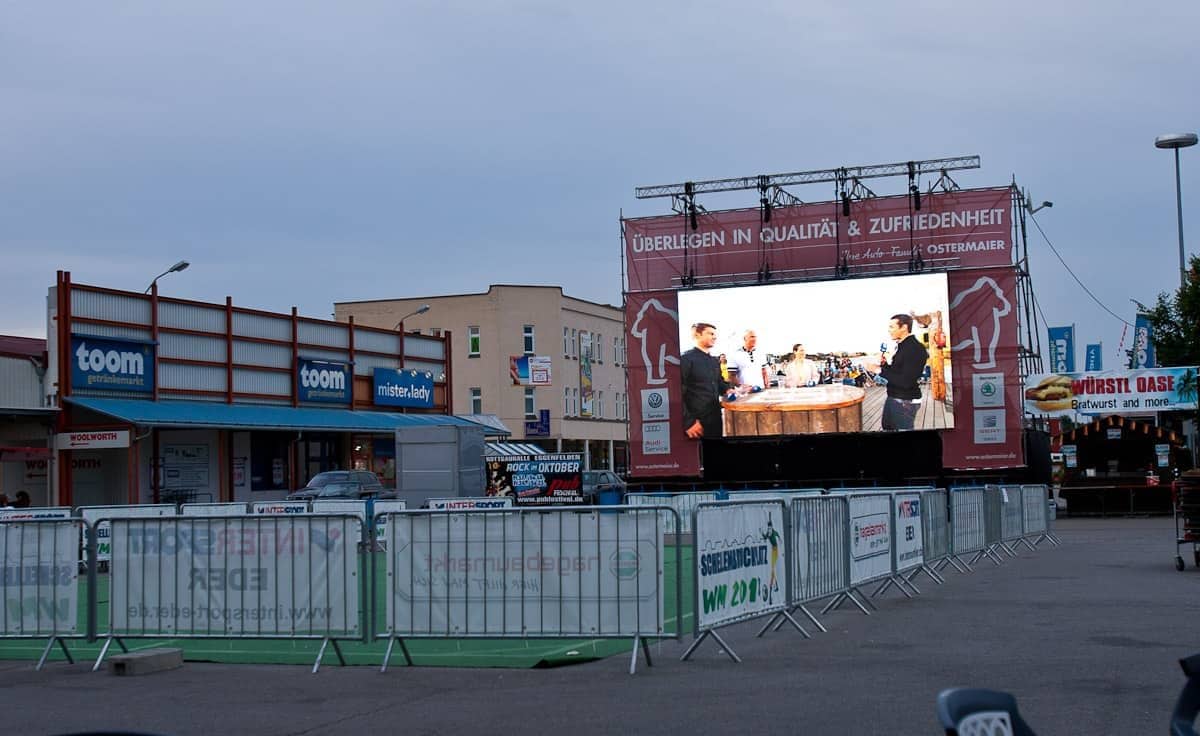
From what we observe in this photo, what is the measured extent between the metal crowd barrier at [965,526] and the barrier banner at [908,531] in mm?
2340

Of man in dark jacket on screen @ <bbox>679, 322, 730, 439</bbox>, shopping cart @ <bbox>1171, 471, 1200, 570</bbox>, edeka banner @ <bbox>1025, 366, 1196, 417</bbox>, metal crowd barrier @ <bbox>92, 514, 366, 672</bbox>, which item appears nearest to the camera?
metal crowd barrier @ <bbox>92, 514, 366, 672</bbox>

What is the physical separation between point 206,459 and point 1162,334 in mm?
32502

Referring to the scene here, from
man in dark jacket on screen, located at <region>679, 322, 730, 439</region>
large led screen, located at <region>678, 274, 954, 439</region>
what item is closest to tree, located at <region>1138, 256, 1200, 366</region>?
large led screen, located at <region>678, 274, 954, 439</region>

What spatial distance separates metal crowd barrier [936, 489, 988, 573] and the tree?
50.2ft

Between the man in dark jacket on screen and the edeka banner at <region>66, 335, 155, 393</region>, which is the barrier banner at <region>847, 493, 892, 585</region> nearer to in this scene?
the man in dark jacket on screen

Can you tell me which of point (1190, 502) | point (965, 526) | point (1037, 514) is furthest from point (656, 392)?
point (1190, 502)

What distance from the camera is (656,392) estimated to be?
Result: 43219 millimetres

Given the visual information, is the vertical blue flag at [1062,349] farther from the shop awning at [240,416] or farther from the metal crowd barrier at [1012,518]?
the metal crowd barrier at [1012,518]

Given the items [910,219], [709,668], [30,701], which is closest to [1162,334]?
[910,219]

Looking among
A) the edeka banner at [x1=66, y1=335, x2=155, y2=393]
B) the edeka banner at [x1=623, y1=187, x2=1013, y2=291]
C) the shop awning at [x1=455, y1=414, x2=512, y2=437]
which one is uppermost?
the edeka banner at [x1=623, y1=187, x2=1013, y2=291]

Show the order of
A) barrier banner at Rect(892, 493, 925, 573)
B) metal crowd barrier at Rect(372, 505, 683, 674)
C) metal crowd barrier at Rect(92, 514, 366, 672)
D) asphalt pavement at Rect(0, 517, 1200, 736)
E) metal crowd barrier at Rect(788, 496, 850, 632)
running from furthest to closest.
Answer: barrier banner at Rect(892, 493, 925, 573) → metal crowd barrier at Rect(788, 496, 850, 632) → metal crowd barrier at Rect(92, 514, 366, 672) → metal crowd barrier at Rect(372, 505, 683, 674) → asphalt pavement at Rect(0, 517, 1200, 736)

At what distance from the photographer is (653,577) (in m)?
11.3

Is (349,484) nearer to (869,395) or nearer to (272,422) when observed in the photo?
(272,422)

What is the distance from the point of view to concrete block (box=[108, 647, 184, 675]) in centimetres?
1173
